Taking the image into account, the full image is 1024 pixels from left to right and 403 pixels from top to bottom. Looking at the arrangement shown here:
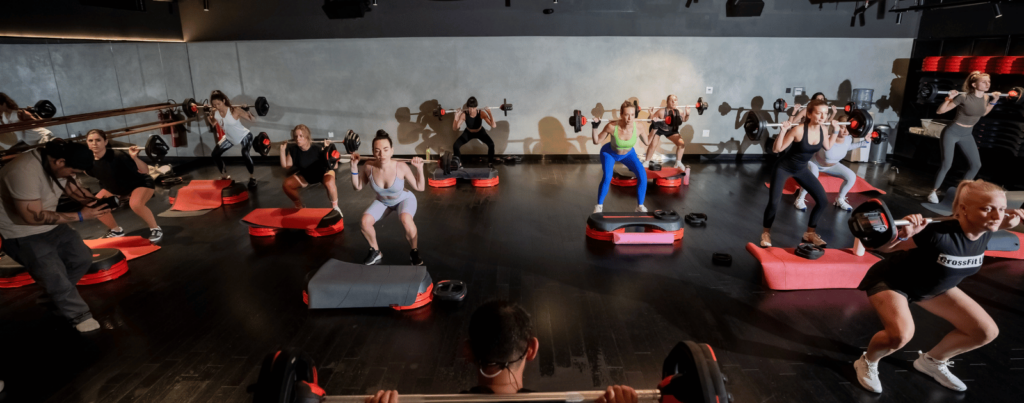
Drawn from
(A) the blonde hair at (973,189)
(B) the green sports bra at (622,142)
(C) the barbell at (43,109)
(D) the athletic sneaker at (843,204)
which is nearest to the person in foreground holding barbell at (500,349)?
(A) the blonde hair at (973,189)

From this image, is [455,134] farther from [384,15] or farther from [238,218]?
[238,218]

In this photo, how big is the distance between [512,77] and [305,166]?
14.2 ft

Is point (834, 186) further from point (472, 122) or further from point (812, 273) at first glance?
point (472, 122)

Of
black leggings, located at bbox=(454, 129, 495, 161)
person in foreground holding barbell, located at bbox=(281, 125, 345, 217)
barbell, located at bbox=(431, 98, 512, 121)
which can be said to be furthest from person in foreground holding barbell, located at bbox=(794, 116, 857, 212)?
person in foreground holding barbell, located at bbox=(281, 125, 345, 217)

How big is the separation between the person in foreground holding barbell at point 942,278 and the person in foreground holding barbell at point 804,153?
63.4 inches

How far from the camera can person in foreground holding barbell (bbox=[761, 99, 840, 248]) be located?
4090 millimetres

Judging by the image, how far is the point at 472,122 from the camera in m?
8.21

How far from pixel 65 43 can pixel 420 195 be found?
505cm

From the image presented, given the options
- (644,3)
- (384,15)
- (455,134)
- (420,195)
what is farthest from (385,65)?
(644,3)

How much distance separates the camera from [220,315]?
348 centimetres

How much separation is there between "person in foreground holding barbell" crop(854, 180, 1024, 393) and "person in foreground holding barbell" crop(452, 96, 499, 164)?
6.33 metres

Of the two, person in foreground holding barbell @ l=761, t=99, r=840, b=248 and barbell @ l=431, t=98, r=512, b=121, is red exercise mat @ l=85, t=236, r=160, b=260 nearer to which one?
barbell @ l=431, t=98, r=512, b=121

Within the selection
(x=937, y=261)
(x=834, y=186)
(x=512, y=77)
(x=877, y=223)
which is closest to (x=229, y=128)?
(x=512, y=77)

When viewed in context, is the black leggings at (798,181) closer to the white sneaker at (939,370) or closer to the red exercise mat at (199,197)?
the white sneaker at (939,370)
